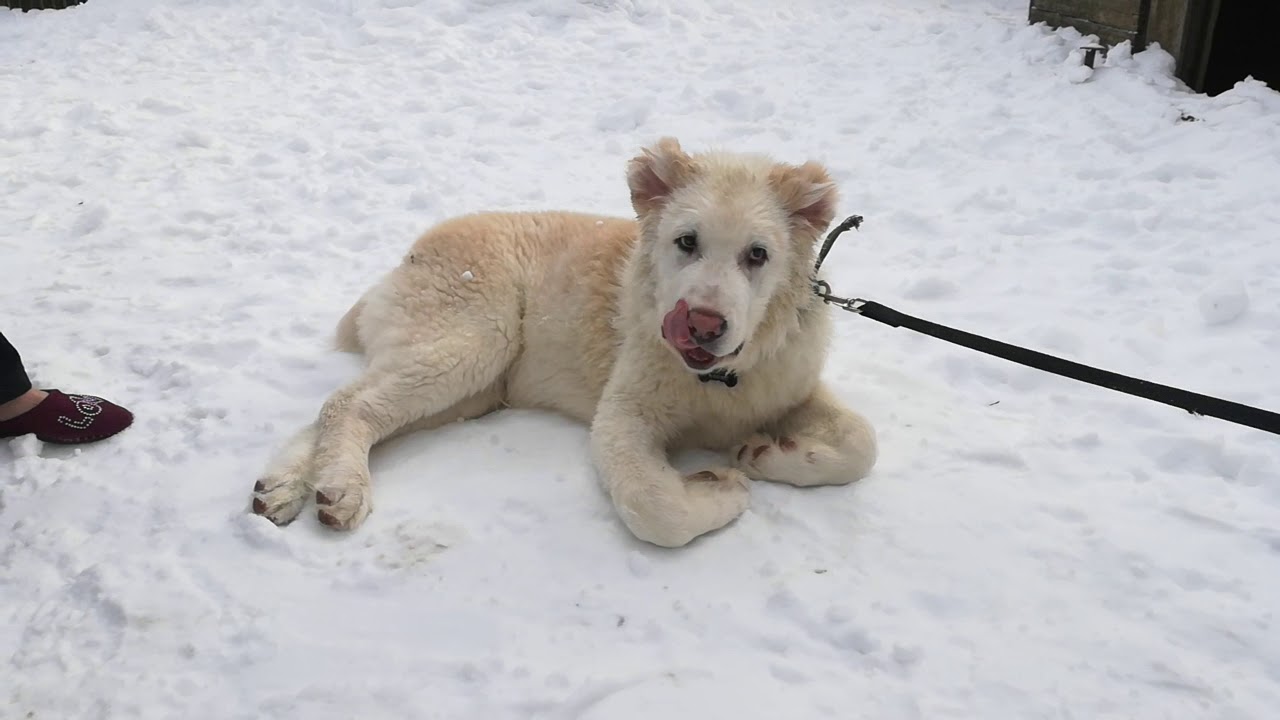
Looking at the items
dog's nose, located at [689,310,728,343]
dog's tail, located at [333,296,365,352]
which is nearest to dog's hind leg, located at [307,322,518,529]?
dog's tail, located at [333,296,365,352]

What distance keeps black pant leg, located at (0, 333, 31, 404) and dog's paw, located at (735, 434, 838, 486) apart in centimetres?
282

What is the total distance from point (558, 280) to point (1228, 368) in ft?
10.1

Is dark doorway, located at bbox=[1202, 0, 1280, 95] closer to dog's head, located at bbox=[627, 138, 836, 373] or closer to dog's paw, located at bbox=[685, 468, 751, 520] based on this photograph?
dog's head, located at bbox=[627, 138, 836, 373]

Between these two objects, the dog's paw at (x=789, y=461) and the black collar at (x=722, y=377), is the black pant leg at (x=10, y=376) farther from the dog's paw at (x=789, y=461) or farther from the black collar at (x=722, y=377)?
the dog's paw at (x=789, y=461)

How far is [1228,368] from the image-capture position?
13.0 feet

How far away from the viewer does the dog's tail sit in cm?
413

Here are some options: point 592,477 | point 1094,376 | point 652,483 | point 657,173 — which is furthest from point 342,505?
point 1094,376

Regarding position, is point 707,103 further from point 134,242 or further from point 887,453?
point 887,453

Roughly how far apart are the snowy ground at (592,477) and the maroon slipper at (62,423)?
74 mm

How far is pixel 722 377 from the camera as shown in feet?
10.8

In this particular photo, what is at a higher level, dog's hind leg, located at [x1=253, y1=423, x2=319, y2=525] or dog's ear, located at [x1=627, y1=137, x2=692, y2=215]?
dog's ear, located at [x1=627, y1=137, x2=692, y2=215]

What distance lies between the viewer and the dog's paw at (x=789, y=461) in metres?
3.19

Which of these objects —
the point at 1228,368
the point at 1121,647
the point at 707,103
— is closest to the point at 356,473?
the point at 1121,647

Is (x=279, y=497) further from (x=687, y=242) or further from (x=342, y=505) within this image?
(x=687, y=242)
